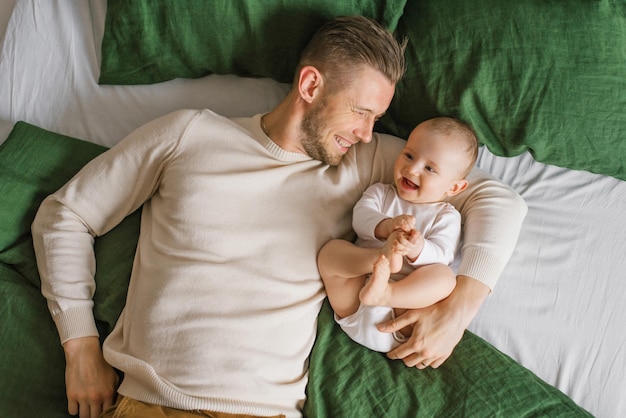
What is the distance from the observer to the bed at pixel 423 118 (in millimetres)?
1571

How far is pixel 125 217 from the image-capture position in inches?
70.0

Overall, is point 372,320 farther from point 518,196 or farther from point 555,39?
point 555,39

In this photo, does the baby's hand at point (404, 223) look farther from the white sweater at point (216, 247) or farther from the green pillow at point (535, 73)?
the green pillow at point (535, 73)

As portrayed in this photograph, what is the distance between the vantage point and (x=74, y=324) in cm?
160

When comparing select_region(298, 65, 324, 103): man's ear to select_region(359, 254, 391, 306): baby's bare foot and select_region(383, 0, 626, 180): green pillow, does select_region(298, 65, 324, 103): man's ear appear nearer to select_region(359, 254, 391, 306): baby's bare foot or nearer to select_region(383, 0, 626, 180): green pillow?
select_region(383, 0, 626, 180): green pillow

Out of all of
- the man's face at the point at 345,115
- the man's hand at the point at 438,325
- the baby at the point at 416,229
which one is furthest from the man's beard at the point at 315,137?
the man's hand at the point at 438,325

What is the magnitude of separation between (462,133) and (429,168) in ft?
0.43

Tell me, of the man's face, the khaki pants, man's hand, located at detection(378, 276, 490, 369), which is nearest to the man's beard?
the man's face

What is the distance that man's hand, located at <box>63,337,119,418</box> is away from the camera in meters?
1.55

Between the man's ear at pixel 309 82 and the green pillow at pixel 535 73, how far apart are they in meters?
0.30

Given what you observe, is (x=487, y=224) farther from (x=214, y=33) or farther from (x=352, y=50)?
(x=214, y=33)

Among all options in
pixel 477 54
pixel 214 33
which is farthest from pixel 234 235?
pixel 477 54

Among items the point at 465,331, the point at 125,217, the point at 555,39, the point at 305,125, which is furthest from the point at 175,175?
the point at 555,39

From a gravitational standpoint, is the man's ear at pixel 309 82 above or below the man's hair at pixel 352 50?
below
